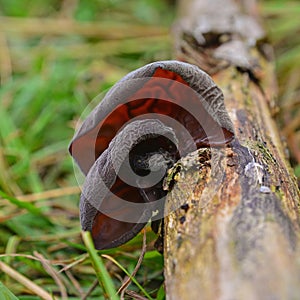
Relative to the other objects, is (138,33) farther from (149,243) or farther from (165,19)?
(149,243)

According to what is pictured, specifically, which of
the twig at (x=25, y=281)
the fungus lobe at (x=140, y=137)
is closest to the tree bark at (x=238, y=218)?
the fungus lobe at (x=140, y=137)

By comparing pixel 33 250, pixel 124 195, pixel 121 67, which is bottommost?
pixel 33 250

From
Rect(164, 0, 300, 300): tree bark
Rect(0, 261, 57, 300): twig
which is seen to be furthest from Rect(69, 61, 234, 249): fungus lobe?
Rect(0, 261, 57, 300): twig

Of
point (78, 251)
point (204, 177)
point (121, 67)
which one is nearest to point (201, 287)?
point (204, 177)

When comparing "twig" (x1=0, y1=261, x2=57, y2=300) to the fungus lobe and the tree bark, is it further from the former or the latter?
the tree bark

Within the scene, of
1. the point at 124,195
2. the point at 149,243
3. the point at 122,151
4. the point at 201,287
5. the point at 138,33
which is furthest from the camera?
the point at 138,33

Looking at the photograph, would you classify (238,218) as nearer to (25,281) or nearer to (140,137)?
(140,137)

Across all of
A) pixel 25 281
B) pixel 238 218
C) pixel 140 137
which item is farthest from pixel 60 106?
pixel 238 218
